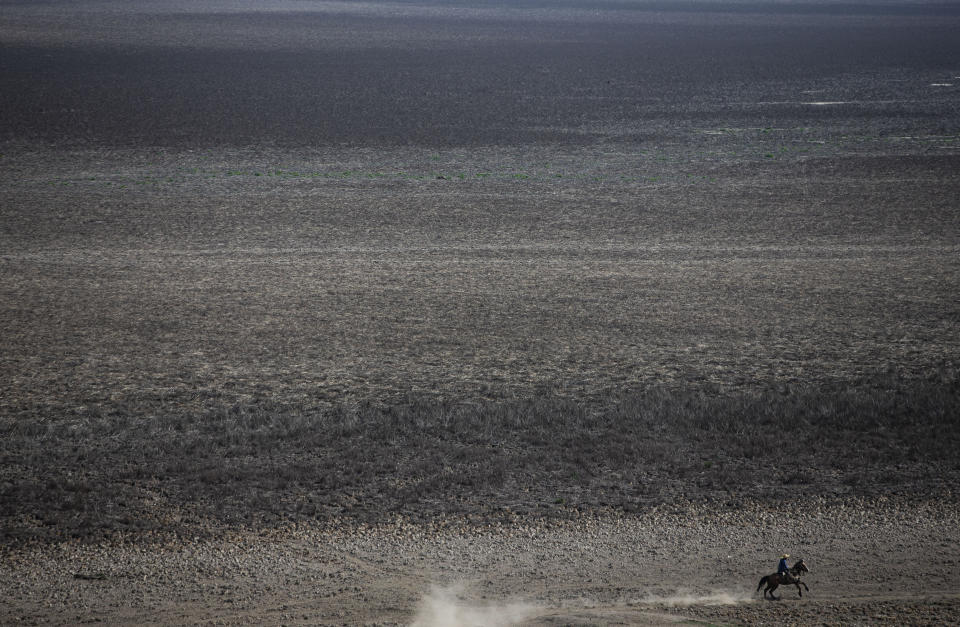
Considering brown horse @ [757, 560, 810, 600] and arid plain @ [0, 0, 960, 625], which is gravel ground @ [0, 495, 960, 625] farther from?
brown horse @ [757, 560, 810, 600]

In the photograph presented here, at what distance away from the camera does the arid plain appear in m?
8.57

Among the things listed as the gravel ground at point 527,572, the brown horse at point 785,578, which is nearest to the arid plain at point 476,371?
the gravel ground at point 527,572

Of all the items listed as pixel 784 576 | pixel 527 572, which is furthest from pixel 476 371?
pixel 784 576

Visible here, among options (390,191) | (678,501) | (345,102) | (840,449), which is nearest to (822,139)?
(390,191)

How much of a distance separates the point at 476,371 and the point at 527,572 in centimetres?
539

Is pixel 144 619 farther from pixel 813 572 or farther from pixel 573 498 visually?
pixel 813 572

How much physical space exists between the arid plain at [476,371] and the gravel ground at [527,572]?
38 millimetres

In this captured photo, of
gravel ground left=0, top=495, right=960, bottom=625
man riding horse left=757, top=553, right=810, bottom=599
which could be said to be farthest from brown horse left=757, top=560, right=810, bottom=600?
gravel ground left=0, top=495, right=960, bottom=625

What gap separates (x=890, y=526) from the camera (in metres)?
9.38

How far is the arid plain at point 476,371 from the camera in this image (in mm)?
8570

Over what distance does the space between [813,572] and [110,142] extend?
98.5 ft

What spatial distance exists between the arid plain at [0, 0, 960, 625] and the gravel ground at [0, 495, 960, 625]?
0.04 metres

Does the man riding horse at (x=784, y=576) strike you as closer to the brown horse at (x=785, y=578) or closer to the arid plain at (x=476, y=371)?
the brown horse at (x=785, y=578)

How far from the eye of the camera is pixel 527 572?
8.59 metres
